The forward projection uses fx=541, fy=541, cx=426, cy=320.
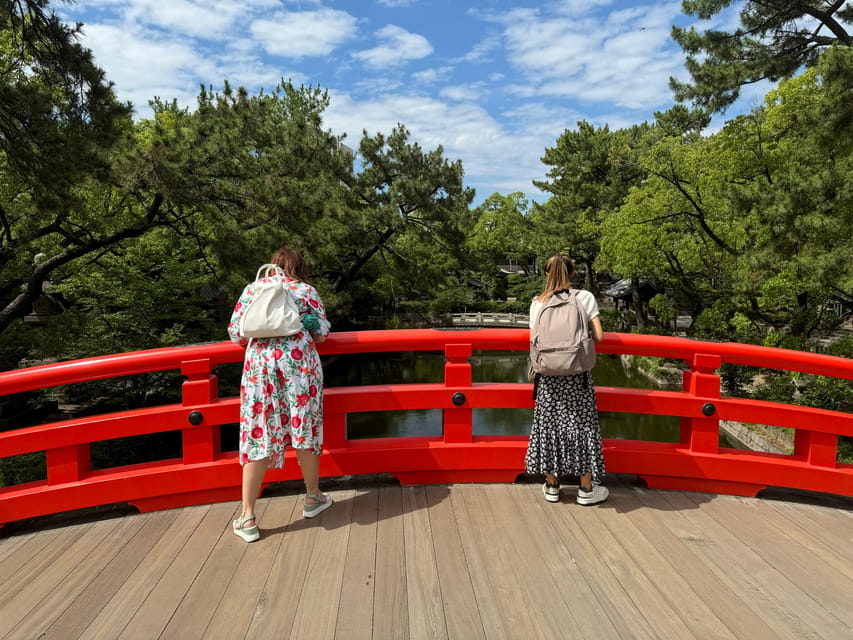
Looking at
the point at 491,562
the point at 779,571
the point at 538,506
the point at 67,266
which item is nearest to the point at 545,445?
the point at 538,506

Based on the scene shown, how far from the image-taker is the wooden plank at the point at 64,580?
1.91m

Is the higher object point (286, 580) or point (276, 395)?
point (276, 395)

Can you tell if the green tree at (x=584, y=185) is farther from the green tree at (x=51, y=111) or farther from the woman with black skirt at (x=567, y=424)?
the woman with black skirt at (x=567, y=424)

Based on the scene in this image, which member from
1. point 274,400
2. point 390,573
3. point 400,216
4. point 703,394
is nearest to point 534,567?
point 390,573

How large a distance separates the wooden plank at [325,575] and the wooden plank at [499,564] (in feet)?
1.79

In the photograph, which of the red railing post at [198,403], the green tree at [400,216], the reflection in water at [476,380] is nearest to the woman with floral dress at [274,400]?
the red railing post at [198,403]

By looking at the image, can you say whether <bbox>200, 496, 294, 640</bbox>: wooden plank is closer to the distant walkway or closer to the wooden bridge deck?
the wooden bridge deck

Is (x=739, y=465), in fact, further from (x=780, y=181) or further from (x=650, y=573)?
(x=780, y=181)

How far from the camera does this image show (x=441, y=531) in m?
2.54

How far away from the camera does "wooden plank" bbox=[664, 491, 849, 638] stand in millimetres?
1896

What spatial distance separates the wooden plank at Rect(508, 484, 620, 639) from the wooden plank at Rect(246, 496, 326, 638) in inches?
36.6

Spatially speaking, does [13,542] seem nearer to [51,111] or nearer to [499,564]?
[499,564]

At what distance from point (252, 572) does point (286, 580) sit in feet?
0.54

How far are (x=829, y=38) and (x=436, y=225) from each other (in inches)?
445
